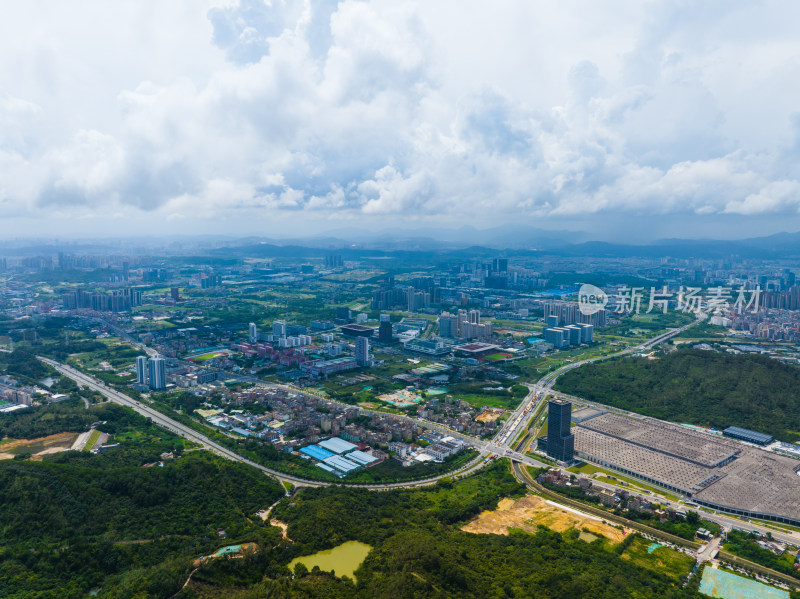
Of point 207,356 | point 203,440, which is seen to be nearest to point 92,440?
point 203,440

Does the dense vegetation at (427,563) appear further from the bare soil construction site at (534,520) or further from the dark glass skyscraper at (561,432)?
the dark glass skyscraper at (561,432)

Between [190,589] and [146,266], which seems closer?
[190,589]

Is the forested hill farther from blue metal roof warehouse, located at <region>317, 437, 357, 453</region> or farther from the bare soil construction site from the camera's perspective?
blue metal roof warehouse, located at <region>317, 437, 357, 453</region>

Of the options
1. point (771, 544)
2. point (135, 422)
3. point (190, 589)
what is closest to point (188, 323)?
point (135, 422)

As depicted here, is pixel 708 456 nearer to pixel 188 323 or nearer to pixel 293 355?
pixel 293 355
